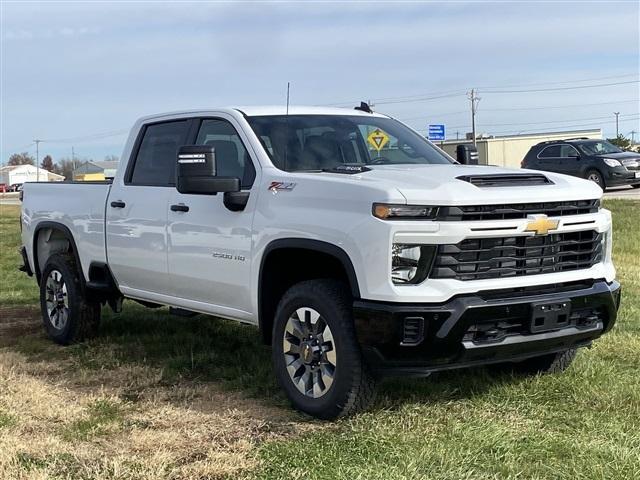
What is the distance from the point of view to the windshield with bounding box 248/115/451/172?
5207mm

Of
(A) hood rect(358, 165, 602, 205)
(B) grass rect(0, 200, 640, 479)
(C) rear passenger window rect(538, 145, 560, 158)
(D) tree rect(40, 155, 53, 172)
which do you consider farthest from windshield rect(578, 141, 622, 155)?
(D) tree rect(40, 155, 53, 172)

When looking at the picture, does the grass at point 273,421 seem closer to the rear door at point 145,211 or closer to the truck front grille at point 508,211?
the rear door at point 145,211

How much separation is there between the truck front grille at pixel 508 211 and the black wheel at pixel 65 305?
13.0ft

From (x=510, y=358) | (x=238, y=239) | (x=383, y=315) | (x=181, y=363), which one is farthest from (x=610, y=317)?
(x=181, y=363)

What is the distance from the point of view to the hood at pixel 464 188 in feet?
13.4

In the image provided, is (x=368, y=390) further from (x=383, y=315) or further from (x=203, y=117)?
(x=203, y=117)

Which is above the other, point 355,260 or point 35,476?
point 355,260

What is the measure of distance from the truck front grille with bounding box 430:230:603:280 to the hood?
225mm

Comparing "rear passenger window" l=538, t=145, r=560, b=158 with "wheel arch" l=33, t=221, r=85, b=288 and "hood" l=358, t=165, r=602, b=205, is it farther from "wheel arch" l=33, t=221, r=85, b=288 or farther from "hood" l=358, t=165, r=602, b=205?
"hood" l=358, t=165, r=602, b=205

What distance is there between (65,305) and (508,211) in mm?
4404

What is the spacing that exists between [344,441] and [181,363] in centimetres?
222

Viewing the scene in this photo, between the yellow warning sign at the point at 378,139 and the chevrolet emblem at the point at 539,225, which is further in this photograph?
the yellow warning sign at the point at 378,139

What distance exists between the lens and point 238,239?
5.04m

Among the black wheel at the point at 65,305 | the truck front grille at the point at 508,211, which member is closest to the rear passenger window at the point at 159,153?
the black wheel at the point at 65,305
